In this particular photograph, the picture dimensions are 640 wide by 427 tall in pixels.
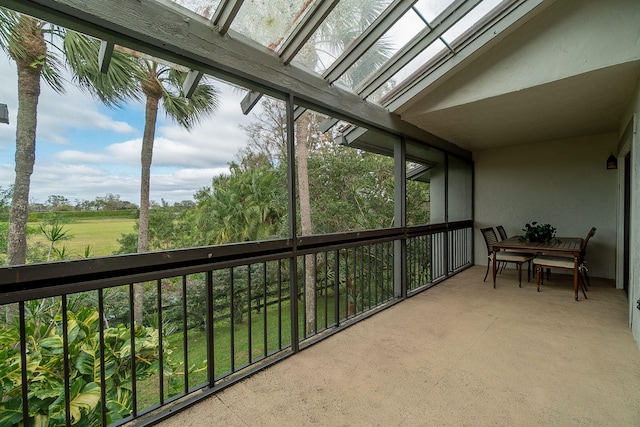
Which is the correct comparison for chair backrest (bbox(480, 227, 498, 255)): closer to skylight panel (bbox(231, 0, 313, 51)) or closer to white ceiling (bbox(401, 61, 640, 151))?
white ceiling (bbox(401, 61, 640, 151))

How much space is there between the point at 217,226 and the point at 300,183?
328cm

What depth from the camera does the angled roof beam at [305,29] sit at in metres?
2.05

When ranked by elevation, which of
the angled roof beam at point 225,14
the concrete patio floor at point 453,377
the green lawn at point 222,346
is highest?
the angled roof beam at point 225,14

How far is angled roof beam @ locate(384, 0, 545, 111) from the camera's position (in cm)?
267

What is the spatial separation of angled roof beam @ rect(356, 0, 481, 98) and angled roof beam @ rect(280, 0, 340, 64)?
101 cm

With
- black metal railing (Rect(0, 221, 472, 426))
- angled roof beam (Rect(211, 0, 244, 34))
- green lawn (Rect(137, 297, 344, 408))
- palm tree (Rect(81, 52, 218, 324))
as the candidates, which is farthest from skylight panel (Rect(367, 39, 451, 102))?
green lawn (Rect(137, 297, 344, 408))

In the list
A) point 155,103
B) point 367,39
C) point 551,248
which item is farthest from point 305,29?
point 155,103

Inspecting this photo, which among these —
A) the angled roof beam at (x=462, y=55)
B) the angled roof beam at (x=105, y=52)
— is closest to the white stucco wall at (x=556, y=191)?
the angled roof beam at (x=462, y=55)

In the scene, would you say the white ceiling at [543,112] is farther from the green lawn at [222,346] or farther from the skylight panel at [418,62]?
the green lawn at [222,346]

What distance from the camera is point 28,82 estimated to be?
3.67 m

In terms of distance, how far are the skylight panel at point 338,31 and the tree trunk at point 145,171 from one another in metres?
4.03

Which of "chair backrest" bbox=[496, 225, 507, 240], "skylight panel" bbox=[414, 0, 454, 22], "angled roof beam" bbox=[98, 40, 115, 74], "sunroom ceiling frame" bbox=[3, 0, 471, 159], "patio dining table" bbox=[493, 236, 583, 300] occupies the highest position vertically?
"skylight panel" bbox=[414, 0, 454, 22]

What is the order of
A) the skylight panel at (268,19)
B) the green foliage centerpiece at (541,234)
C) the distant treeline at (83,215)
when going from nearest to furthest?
the skylight panel at (268,19) → the distant treeline at (83,215) → the green foliage centerpiece at (541,234)

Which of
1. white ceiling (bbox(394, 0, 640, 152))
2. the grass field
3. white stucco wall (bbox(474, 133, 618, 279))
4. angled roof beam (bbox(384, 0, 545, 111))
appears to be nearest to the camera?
white ceiling (bbox(394, 0, 640, 152))
